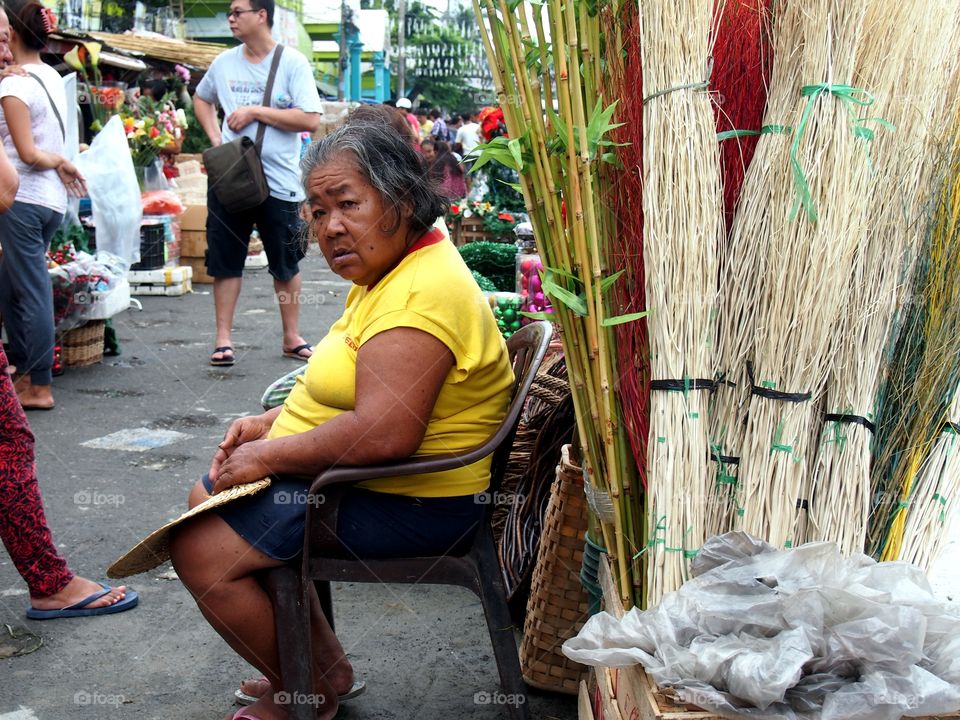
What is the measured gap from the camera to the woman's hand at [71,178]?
4.57m

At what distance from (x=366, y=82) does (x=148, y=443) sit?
158ft

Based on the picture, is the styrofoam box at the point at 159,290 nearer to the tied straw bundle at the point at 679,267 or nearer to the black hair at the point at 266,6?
the black hair at the point at 266,6

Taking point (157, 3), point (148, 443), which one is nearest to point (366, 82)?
point (157, 3)

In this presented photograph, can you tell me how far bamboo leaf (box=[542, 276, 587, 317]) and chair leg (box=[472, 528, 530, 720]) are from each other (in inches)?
25.9

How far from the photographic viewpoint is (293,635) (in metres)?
2.10

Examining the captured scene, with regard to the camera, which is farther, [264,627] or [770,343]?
[264,627]

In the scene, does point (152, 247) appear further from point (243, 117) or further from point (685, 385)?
point (685, 385)

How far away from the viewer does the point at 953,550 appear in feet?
5.43

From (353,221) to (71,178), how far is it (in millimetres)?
3085

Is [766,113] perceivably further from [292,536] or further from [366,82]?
[366,82]

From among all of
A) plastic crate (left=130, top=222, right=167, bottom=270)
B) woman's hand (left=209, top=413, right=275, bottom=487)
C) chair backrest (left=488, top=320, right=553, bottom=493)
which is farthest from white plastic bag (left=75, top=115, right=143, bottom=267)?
chair backrest (left=488, top=320, right=553, bottom=493)

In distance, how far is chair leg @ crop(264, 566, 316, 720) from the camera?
2.10 meters

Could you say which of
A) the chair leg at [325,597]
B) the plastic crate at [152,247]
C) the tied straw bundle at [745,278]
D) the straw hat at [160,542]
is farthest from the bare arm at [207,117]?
the tied straw bundle at [745,278]

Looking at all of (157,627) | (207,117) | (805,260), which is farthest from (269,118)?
(805,260)
